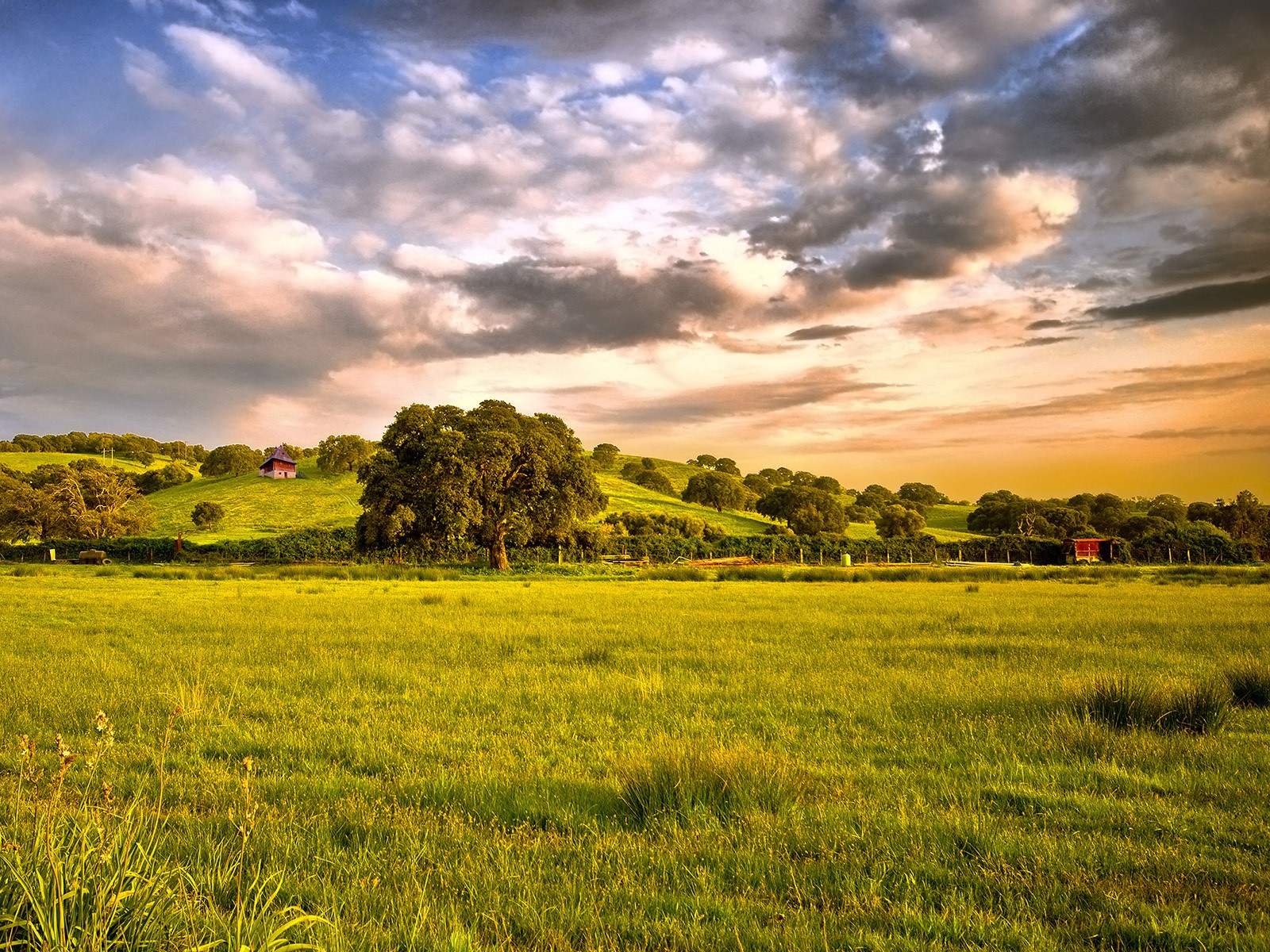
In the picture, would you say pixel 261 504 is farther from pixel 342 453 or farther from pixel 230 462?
pixel 230 462

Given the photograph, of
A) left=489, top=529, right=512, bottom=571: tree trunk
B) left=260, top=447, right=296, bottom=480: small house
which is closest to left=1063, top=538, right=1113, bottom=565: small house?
left=489, top=529, right=512, bottom=571: tree trunk

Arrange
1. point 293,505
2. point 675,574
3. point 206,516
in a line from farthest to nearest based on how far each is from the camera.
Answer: point 293,505, point 206,516, point 675,574

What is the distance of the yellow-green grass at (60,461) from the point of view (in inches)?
4606

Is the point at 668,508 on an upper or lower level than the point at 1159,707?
upper

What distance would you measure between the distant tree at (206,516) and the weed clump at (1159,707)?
9294cm

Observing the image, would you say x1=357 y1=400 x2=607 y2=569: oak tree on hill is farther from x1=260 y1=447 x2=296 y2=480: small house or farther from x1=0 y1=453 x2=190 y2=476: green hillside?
x1=0 y1=453 x2=190 y2=476: green hillside

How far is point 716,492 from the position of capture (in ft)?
427

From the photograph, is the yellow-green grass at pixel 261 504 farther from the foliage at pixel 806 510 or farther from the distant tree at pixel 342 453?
the foliage at pixel 806 510

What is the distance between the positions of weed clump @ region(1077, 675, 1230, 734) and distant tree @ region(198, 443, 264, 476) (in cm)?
13402

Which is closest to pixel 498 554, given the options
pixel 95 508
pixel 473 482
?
pixel 473 482

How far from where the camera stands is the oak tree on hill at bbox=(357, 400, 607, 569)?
48656mm

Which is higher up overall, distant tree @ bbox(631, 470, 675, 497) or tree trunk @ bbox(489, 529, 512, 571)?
distant tree @ bbox(631, 470, 675, 497)

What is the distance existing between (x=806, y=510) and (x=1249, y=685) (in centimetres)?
9758

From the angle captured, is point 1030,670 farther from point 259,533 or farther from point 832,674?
point 259,533
